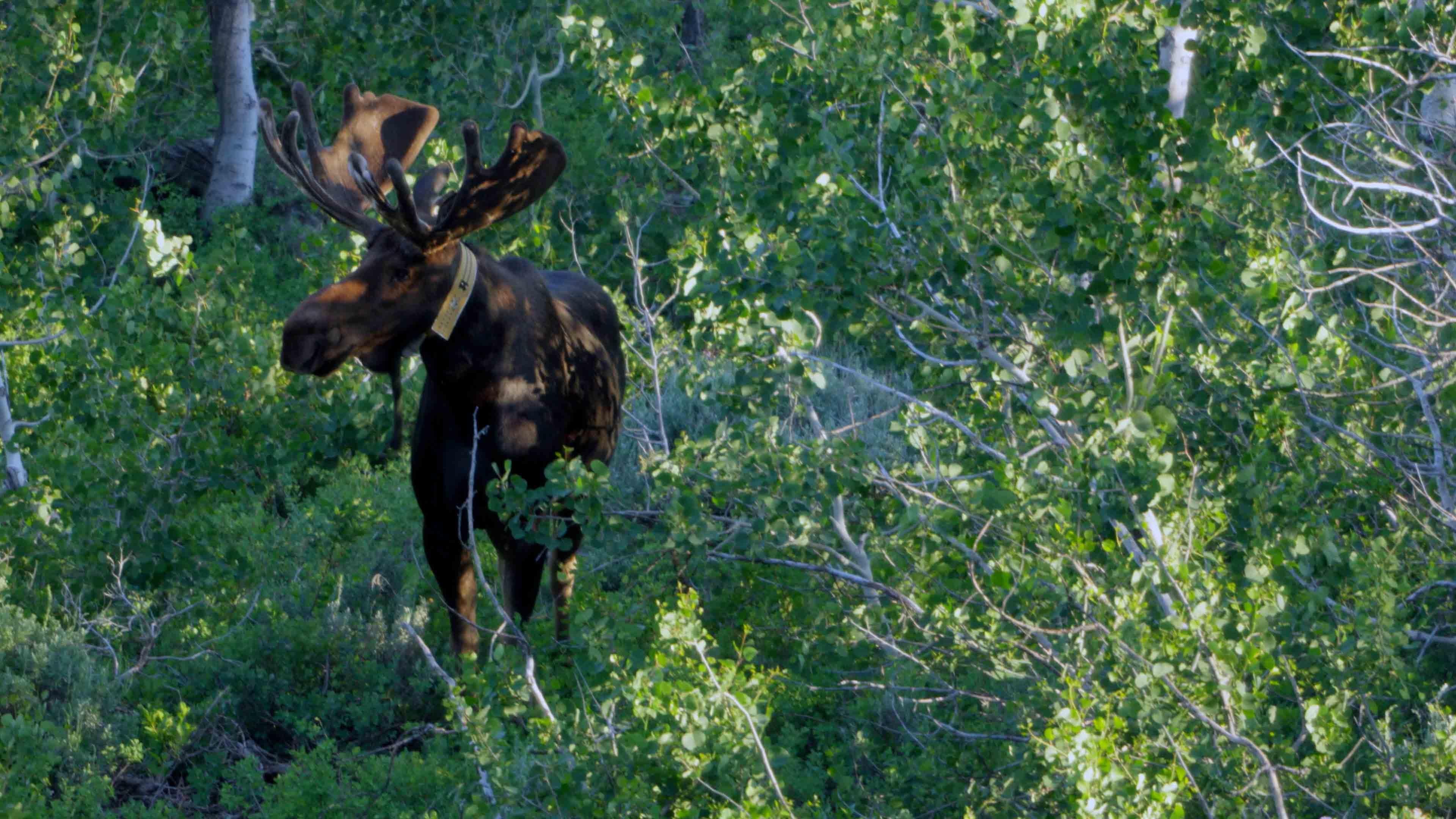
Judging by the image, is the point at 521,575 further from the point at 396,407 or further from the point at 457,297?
the point at 457,297

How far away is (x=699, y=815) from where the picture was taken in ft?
14.0

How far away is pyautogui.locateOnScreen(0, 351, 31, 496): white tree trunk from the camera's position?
8.09 m

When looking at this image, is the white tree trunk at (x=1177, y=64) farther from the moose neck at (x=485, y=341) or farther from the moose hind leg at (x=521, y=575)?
the moose hind leg at (x=521, y=575)

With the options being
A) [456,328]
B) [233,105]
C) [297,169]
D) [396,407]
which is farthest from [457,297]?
[233,105]

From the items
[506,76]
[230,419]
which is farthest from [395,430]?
[506,76]

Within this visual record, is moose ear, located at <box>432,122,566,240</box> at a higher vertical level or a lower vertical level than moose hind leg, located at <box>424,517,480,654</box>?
higher

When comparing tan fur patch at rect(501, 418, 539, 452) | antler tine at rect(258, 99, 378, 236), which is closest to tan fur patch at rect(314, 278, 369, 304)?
antler tine at rect(258, 99, 378, 236)

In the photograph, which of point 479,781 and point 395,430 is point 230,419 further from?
point 479,781

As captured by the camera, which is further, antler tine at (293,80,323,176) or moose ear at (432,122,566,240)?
antler tine at (293,80,323,176)

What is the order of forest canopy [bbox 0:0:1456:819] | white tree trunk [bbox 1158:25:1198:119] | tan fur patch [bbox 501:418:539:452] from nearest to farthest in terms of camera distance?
forest canopy [bbox 0:0:1456:819]
tan fur patch [bbox 501:418:539:452]
white tree trunk [bbox 1158:25:1198:119]

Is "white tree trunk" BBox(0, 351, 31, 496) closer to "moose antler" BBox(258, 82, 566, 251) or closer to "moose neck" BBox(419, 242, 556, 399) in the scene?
"moose antler" BBox(258, 82, 566, 251)

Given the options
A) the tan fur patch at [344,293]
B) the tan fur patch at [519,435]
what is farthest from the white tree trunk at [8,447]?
the tan fur patch at [519,435]

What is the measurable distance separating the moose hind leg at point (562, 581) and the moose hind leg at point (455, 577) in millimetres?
476

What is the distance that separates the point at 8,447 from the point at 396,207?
316cm
